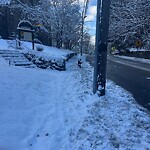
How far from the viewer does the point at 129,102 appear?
8.67m

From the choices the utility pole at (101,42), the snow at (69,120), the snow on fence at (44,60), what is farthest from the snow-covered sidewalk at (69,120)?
the snow on fence at (44,60)

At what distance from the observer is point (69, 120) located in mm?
7625

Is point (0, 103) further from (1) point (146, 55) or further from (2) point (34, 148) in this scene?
(1) point (146, 55)

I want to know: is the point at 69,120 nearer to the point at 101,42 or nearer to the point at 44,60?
the point at 101,42

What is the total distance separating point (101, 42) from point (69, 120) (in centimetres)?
294

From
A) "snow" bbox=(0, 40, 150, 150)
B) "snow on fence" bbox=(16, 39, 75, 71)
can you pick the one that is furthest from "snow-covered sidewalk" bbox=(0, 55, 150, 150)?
"snow on fence" bbox=(16, 39, 75, 71)

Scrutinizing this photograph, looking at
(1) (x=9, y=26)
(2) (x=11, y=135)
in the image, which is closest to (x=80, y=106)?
(2) (x=11, y=135)

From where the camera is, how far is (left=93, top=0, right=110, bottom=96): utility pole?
9000mm

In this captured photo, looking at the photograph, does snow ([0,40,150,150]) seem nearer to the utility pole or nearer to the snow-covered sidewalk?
the snow-covered sidewalk

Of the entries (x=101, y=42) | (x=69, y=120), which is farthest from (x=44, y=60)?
(x=69, y=120)

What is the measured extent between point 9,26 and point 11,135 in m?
42.4

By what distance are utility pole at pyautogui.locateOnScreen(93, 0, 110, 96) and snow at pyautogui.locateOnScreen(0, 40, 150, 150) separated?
483 millimetres

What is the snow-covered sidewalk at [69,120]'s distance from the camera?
5.85 meters

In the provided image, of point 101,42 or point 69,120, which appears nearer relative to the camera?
point 69,120
